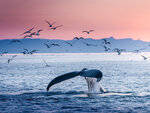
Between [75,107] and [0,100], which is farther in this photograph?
[0,100]

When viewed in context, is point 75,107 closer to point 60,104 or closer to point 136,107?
point 60,104

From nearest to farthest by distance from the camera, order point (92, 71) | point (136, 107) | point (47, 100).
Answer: point (92, 71)
point (136, 107)
point (47, 100)

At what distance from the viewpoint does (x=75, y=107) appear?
1920cm

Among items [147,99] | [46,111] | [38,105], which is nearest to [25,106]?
[38,105]

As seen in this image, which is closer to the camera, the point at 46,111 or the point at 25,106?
the point at 46,111

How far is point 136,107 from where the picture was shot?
63.0 ft

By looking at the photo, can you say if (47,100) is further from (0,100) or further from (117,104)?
(117,104)

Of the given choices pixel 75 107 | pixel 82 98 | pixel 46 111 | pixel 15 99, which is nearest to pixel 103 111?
pixel 75 107

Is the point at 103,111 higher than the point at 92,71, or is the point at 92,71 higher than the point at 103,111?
the point at 92,71

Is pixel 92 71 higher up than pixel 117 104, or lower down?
higher up

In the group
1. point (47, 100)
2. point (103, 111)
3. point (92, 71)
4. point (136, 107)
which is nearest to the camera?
point (92, 71)

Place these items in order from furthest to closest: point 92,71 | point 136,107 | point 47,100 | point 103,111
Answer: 1. point 47,100
2. point 136,107
3. point 103,111
4. point 92,71

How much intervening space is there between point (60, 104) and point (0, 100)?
464 centimetres

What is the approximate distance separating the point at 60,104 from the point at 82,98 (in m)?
2.84
